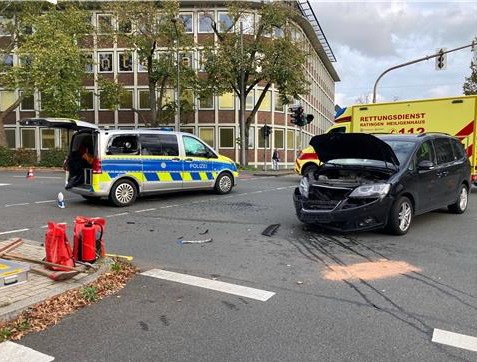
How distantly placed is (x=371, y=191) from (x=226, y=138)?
1384 inches

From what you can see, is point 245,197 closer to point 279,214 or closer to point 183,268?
point 279,214

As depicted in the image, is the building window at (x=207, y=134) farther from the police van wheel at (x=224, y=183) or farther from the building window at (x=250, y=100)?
the police van wheel at (x=224, y=183)

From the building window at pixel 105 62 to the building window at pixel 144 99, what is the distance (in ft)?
11.5

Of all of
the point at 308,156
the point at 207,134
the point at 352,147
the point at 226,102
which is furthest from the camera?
the point at 207,134

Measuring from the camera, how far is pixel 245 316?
4.59m

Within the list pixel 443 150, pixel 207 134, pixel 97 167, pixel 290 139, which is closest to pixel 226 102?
pixel 207 134

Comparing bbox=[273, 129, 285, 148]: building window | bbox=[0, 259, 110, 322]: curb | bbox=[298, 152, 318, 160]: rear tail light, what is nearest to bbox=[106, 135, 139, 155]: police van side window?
bbox=[0, 259, 110, 322]: curb

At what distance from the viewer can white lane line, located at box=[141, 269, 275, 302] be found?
524 cm

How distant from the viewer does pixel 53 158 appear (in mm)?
32688

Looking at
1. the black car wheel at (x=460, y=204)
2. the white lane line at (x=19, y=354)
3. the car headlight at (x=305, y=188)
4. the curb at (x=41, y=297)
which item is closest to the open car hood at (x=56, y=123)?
the car headlight at (x=305, y=188)

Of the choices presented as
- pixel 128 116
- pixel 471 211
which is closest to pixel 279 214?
pixel 471 211

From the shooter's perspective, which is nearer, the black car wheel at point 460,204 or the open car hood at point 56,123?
the black car wheel at point 460,204

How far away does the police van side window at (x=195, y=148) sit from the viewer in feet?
44.6

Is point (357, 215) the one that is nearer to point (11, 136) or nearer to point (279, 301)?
point (279, 301)
